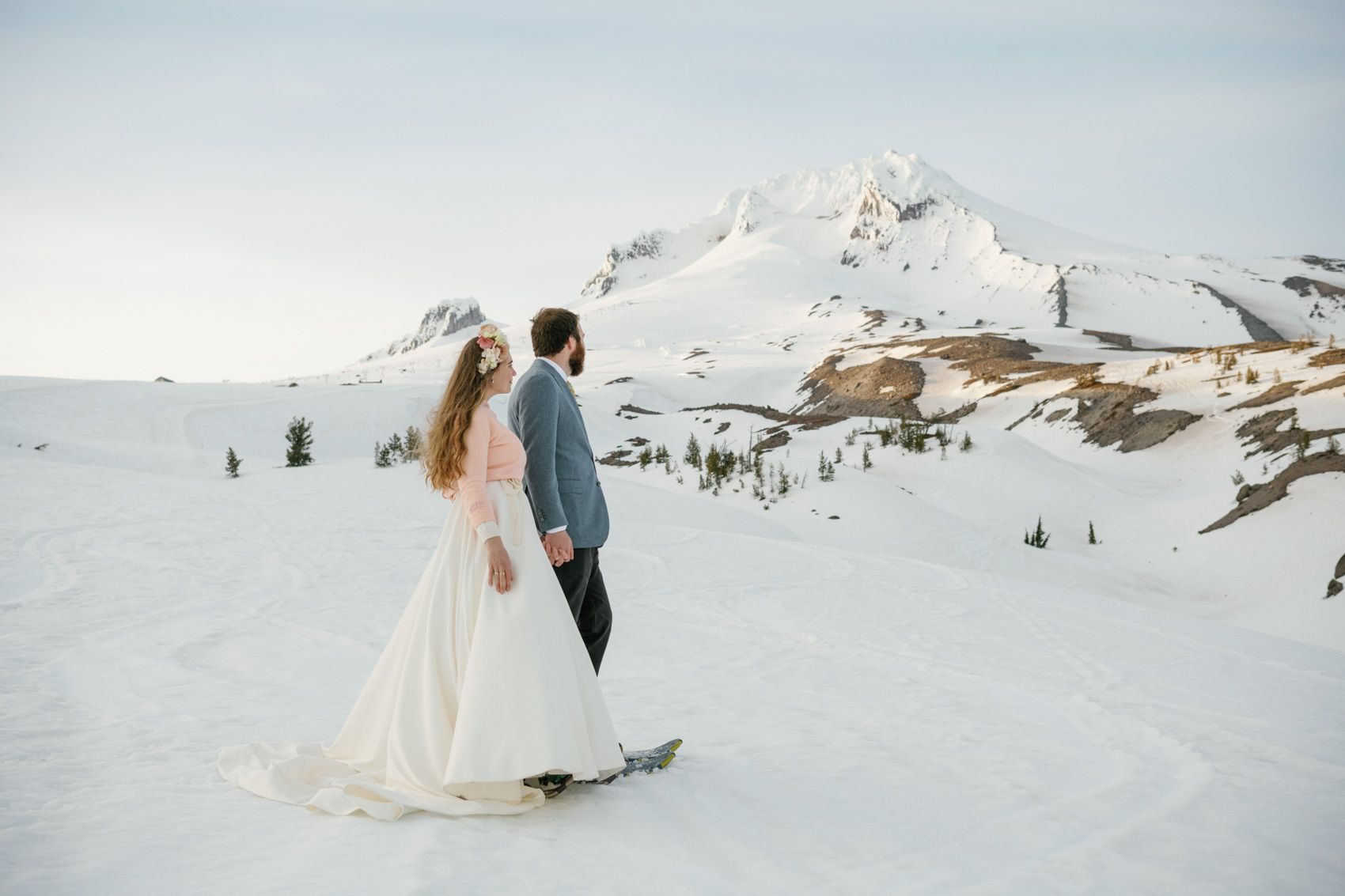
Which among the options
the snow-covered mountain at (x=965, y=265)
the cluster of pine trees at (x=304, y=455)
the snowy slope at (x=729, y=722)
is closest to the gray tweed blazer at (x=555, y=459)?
the snowy slope at (x=729, y=722)

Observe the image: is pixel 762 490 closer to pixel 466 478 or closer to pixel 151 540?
pixel 151 540

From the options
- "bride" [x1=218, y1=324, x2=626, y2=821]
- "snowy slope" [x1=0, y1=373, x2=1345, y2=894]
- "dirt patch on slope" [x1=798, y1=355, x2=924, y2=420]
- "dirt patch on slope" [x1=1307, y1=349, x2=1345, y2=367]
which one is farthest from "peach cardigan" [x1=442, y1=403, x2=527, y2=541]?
"dirt patch on slope" [x1=798, y1=355, x2=924, y2=420]

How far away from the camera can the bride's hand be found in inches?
127

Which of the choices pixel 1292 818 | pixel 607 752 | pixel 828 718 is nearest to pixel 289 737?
pixel 607 752

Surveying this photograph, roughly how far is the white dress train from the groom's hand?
0.07 m

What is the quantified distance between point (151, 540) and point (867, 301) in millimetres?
57530

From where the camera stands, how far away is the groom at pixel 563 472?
3512 millimetres

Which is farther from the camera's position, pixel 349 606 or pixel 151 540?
pixel 151 540

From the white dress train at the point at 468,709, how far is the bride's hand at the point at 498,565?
0.04m

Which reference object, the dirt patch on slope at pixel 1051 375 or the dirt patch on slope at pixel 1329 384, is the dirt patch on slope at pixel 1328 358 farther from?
the dirt patch on slope at pixel 1051 375

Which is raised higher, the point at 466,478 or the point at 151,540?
the point at 466,478

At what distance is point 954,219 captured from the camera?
85.8m

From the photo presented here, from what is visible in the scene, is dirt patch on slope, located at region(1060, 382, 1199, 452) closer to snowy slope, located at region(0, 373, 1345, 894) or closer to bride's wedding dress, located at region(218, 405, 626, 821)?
snowy slope, located at region(0, 373, 1345, 894)

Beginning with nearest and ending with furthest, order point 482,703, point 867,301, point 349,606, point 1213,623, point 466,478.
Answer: point 482,703 → point 466,478 → point 349,606 → point 1213,623 → point 867,301
